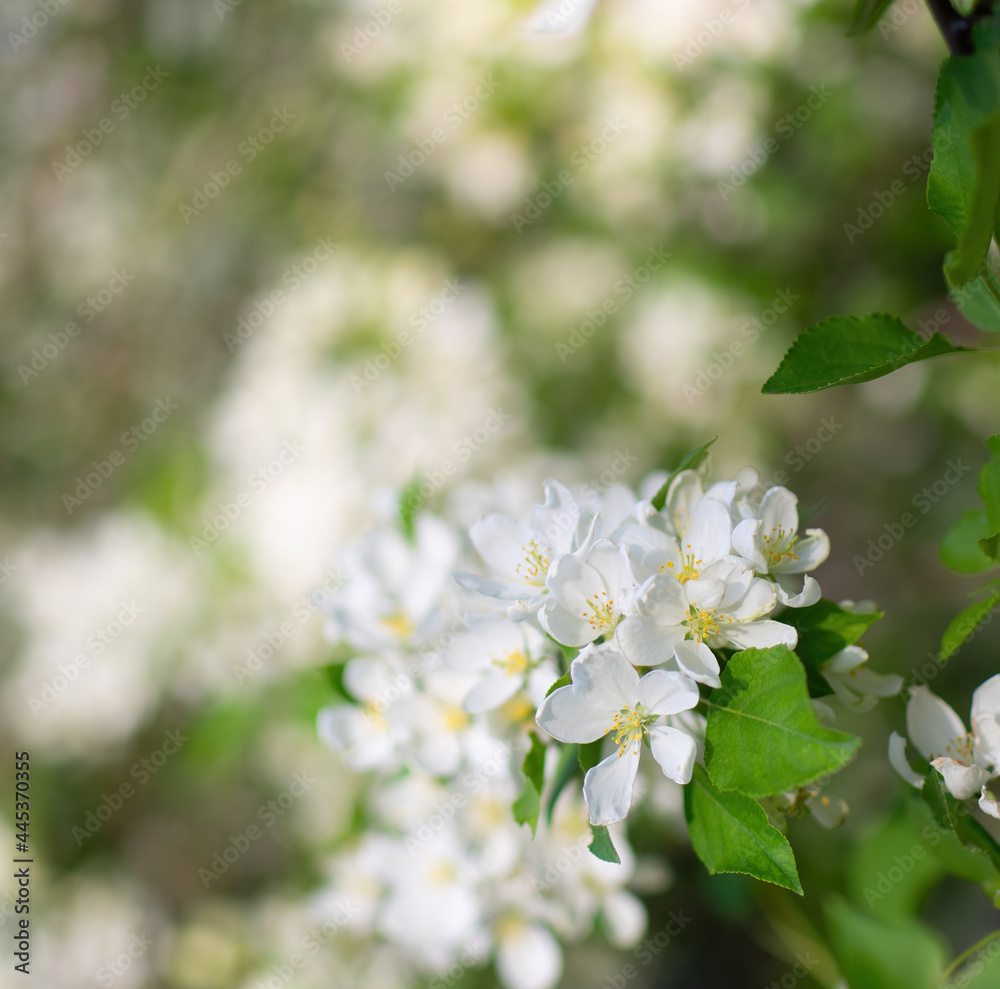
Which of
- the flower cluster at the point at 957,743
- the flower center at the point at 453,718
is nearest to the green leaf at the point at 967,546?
the flower cluster at the point at 957,743

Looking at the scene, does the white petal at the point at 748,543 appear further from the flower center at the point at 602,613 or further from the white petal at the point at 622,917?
the white petal at the point at 622,917

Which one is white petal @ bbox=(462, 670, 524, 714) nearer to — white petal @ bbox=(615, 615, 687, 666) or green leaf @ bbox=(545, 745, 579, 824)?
green leaf @ bbox=(545, 745, 579, 824)

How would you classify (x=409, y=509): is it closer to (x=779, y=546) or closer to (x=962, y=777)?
(x=779, y=546)

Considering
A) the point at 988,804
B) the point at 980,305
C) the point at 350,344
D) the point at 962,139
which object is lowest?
the point at 350,344

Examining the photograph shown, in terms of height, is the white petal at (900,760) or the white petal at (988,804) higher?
the white petal at (988,804)

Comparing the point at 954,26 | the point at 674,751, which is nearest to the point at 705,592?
the point at 674,751

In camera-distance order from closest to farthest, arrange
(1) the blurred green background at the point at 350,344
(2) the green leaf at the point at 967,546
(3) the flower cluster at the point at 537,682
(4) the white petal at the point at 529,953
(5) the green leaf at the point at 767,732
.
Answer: (5) the green leaf at the point at 767,732 < (3) the flower cluster at the point at 537,682 < (2) the green leaf at the point at 967,546 < (4) the white petal at the point at 529,953 < (1) the blurred green background at the point at 350,344

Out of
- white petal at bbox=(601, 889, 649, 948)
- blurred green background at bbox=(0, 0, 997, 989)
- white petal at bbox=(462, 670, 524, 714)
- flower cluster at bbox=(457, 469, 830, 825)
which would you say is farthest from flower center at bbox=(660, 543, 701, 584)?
blurred green background at bbox=(0, 0, 997, 989)
